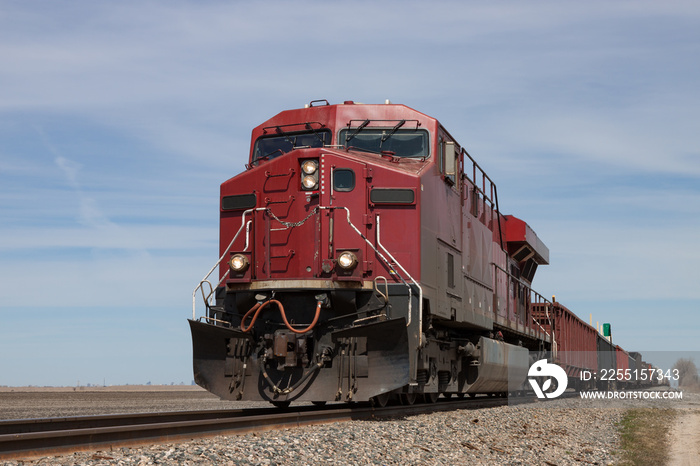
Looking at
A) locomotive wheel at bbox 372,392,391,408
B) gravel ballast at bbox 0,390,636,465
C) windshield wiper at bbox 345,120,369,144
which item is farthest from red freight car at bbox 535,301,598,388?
windshield wiper at bbox 345,120,369,144

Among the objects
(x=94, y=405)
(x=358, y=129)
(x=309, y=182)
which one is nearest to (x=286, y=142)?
(x=358, y=129)

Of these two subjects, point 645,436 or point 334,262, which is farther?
point 645,436

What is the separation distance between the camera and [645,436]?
12.9 meters

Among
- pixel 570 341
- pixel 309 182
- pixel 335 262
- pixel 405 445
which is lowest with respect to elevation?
pixel 405 445

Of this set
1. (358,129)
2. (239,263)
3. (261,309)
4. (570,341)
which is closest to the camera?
(261,309)

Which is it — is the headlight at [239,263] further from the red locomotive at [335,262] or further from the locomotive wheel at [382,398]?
the locomotive wheel at [382,398]

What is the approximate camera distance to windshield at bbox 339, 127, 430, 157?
1241 cm

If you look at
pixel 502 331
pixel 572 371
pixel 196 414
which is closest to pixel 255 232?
pixel 196 414

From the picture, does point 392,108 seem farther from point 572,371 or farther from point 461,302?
point 572,371

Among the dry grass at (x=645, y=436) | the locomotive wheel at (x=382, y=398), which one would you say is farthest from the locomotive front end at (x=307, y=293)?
the dry grass at (x=645, y=436)

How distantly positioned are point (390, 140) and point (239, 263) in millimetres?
3251

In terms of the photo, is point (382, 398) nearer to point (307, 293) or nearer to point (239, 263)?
point (307, 293)

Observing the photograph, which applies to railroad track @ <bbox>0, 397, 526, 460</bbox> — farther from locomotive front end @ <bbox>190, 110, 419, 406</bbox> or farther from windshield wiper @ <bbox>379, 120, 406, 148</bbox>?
windshield wiper @ <bbox>379, 120, 406, 148</bbox>

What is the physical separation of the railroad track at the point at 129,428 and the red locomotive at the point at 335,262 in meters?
0.59
